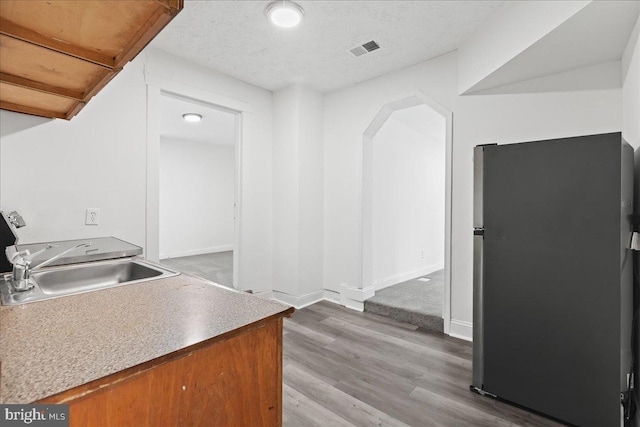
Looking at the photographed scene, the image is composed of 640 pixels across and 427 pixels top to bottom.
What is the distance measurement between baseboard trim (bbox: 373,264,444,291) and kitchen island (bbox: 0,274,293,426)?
307 cm

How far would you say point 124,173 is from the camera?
2562 mm

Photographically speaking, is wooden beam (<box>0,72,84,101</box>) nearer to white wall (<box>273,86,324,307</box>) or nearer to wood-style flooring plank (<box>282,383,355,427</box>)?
wood-style flooring plank (<box>282,383,355,427</box>)

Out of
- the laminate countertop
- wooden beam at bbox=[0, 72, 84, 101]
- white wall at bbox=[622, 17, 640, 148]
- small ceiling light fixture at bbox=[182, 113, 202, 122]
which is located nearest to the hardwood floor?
the laminate countertop

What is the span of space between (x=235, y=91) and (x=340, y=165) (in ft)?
4.62

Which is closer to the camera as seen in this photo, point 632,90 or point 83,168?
point 632,90

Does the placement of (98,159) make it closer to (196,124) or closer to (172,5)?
(172,5)

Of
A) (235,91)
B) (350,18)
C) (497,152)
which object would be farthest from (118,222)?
(497,152)

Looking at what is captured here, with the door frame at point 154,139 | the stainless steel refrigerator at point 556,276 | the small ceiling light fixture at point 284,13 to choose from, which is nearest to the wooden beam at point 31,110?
the door frame at point 154,139

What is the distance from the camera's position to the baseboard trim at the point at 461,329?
2695mm

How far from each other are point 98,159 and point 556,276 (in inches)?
124

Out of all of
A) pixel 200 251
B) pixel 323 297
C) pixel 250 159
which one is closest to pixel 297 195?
pixel 250 159

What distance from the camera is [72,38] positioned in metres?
1.03

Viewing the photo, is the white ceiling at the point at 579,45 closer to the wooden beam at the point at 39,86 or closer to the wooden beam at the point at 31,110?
the wooden beam at the point at 39,86

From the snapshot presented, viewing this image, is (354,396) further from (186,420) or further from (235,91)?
(235,91)
